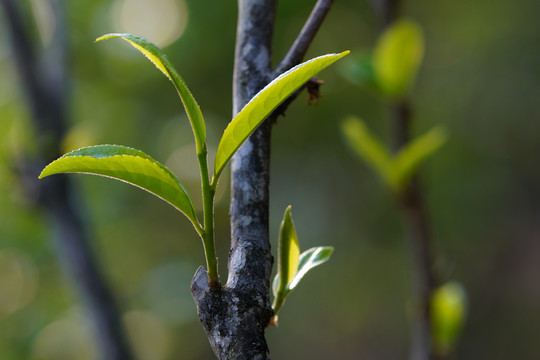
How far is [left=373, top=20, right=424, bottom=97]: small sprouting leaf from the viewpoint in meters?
0.66

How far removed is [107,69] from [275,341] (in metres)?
1.97

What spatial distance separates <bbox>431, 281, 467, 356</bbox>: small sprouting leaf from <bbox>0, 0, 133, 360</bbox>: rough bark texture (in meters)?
0.76

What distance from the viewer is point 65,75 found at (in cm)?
120

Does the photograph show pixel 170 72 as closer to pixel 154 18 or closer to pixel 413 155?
pixel 413 155

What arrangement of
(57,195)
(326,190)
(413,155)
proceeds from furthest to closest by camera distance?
(326,190), (57,195), (413,155)

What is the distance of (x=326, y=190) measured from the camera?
284 cm

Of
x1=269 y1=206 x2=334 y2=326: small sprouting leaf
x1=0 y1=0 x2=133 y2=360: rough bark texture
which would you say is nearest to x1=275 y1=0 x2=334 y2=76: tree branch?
x1=269 y1=206 x2=334 y2=326: small sprouting leaf

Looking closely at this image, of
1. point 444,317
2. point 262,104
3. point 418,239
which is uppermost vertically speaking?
point 262,104

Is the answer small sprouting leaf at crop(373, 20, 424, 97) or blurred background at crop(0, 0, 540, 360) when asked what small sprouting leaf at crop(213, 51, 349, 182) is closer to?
small sprouting leaf at crop(373, 20, 424, 97)

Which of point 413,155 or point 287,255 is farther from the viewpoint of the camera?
point 413,155

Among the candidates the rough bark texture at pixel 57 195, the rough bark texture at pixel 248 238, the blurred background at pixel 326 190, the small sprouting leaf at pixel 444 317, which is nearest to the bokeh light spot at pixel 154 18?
the blurred background at pixel 326 190

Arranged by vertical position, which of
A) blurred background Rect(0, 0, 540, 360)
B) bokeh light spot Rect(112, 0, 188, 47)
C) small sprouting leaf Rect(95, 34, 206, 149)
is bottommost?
blurred background Rect(0, 0, 540, 360)

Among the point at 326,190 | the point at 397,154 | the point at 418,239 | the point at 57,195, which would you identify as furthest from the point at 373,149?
the point at 326,190

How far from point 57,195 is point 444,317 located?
3.03 ft
